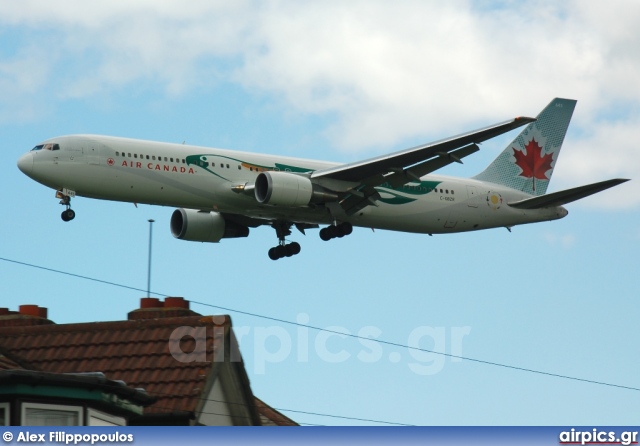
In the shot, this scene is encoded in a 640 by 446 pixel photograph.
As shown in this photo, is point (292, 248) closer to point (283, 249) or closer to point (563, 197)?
point (283, 249)

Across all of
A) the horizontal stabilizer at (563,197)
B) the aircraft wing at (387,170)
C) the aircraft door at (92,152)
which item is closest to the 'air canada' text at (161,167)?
the aircraft door at (92,152)

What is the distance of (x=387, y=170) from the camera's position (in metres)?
46.9

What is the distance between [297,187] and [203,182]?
3.43 metres

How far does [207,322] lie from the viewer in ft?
88.2

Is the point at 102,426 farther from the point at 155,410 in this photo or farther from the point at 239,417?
the point at 239,417

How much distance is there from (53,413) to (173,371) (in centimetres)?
622

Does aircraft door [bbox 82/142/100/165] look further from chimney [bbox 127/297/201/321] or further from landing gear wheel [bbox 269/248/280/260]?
chimney [bbox 127/297/201/321]

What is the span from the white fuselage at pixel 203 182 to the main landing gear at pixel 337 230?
0.39 m

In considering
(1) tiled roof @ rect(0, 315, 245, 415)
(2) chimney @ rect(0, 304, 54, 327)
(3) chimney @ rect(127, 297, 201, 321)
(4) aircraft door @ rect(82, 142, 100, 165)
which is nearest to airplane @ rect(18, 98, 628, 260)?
(4) aircraft door @ rect(82, 142, 100, 165)

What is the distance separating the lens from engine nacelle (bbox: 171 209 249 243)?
51.0m

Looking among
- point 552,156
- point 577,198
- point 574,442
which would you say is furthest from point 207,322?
point 552,156

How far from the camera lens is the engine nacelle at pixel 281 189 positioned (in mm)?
44500

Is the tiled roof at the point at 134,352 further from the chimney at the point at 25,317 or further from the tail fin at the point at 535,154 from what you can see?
the tail fin at the point at 535,154

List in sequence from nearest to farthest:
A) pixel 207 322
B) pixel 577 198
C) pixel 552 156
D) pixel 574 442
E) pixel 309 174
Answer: pixel 574 442, pixel 207 322, pixel 309 174, pixel 577 198, pixel 552 156
